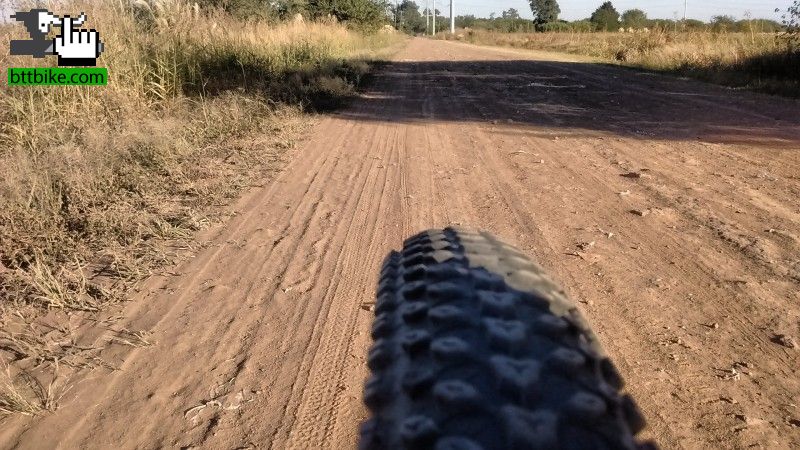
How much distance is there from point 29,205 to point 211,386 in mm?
2838

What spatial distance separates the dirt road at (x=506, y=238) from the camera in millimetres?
2653

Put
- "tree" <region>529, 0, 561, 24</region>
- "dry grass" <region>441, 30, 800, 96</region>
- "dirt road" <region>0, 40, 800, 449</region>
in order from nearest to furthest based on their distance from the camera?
"dirt road" <region>0, 40, 800, 449</region> < "dry grass" <region>441, 30, 800, 96</region> < "tree" <region>529, 0, 561, 24</region>

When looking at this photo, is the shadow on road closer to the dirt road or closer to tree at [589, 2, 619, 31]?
the dirt road

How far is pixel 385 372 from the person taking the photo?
108 centimetres

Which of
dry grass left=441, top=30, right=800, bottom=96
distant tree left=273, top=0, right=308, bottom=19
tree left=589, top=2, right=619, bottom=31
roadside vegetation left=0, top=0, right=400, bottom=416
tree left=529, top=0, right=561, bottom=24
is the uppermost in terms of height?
tree left=529, top=0, right=561, bottom=24

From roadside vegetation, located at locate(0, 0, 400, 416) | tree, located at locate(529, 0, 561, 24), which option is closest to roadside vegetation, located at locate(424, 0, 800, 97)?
roadside vegetation, located at locate(0, 0, 400, 416)

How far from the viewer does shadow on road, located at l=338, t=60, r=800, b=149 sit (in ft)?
29.5

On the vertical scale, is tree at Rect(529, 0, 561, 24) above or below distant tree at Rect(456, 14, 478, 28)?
below

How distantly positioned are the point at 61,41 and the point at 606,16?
237 feet

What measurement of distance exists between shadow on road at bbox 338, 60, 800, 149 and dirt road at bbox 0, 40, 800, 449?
0.23 m

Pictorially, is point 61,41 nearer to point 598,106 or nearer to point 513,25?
point 598,106

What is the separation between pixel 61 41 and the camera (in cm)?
786

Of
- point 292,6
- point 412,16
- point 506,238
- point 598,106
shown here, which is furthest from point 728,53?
point 412,16

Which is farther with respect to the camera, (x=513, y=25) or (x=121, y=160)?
(x=513, y=25)
